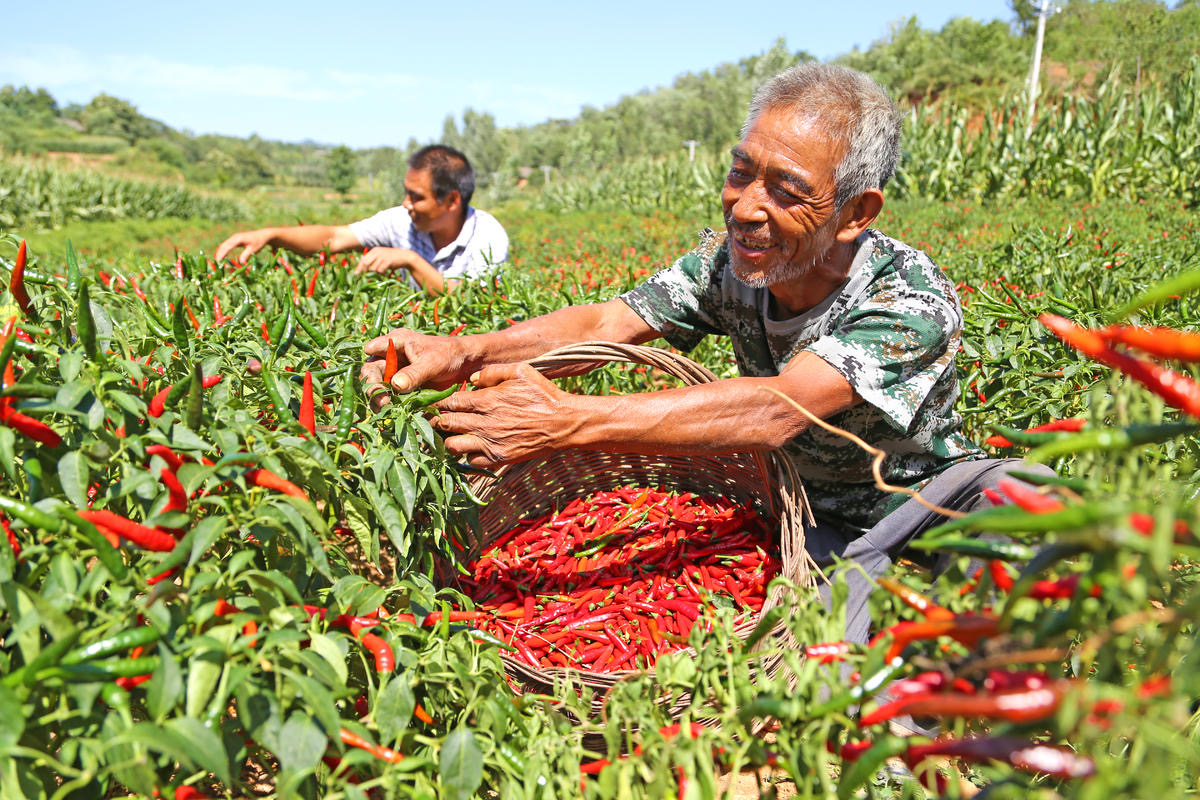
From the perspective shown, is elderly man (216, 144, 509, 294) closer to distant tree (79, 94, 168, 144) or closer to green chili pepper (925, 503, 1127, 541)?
green chili pepper (925, 503, 1127, 541)

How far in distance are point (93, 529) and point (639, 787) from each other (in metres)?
0.79

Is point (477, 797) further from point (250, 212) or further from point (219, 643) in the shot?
point (250, 212)

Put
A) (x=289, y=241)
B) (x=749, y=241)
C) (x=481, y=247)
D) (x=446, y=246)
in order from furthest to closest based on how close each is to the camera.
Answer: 1. (x=446, y=246)
2. (x=481, y=247)
3. (x=289, y=241)
4. (x=749, y=241)

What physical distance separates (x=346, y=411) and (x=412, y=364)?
0.48m

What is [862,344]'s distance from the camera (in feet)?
6.57

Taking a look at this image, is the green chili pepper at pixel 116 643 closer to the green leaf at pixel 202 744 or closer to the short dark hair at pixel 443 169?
the green leaf at pixel 202 744

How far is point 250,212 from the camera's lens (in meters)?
26.0

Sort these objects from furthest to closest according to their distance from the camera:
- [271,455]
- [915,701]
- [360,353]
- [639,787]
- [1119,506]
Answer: [360,353], [271,455], [639,787], [915,701], [1119,506]

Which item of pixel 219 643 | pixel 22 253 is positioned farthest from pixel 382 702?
pixel 22 253

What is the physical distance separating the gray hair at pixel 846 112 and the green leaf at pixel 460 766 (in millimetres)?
1631

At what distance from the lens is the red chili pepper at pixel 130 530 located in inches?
42.4

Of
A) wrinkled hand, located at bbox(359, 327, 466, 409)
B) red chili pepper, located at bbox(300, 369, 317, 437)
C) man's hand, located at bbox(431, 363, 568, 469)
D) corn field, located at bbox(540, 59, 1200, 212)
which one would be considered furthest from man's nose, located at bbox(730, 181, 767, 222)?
corn field, located at bbox(540, 59, 1200, 212)

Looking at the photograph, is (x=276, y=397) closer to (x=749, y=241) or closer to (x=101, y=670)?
(x=101, y=670)

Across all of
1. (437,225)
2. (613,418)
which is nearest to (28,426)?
Result: (613,418)
